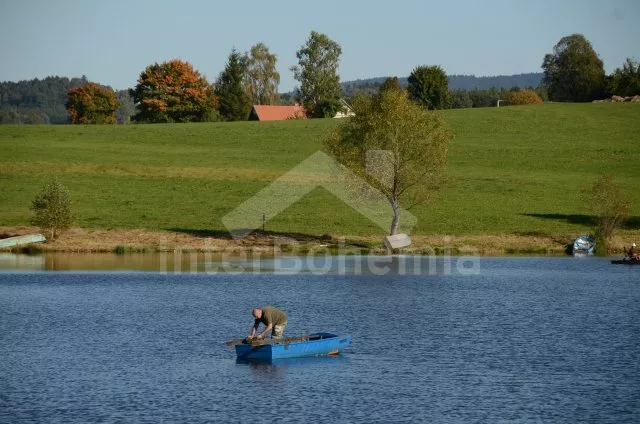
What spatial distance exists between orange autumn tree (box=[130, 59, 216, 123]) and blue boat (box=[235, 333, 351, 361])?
148 meters

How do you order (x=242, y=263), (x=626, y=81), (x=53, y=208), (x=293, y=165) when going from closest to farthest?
1. (x=242, y=263)
2. (x=53, y=208)
3. (x=293, y=165)
4. (x=626, y=81)

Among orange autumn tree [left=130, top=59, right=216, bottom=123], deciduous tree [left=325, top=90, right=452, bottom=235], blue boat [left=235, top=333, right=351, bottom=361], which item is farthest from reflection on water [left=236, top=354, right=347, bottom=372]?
orange autumn tree [left=130, top=59, right=216, bottom=123]

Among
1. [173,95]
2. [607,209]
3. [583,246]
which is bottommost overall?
[583,246]

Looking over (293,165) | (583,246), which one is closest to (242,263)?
(583,246)

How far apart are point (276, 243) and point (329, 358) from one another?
42.9 m

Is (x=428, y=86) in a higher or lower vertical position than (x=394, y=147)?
higher

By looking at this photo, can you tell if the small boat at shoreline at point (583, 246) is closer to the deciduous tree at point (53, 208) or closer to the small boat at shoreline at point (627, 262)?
the small boat at shoreline at point (627, 262)

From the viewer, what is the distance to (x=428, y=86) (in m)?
194

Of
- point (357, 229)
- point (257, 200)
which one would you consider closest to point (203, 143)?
point (257, 200)

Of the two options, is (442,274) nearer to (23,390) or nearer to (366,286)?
(366,286)

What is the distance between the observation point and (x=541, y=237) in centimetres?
8794

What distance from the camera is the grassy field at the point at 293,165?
93.8 metres

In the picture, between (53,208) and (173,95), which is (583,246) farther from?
(173,95)

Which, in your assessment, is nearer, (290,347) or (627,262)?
(290,347)
